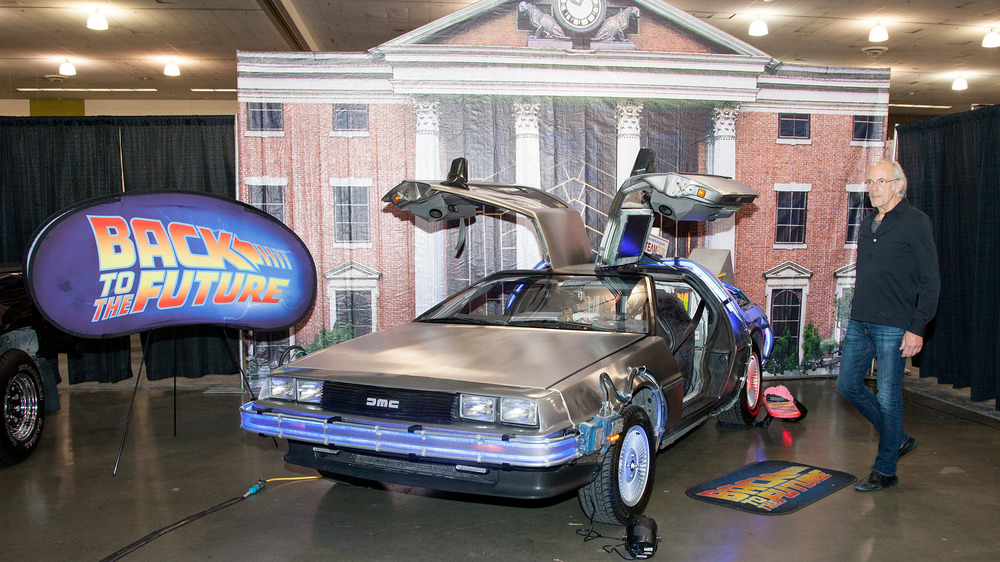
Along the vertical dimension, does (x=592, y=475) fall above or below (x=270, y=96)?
below

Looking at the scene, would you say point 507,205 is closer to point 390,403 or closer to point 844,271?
point 390,403

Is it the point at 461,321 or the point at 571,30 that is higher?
the point at 571,30

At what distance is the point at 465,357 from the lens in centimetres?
384

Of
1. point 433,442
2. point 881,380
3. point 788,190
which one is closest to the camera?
point 433,442

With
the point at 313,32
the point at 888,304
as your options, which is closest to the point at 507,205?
the point at 888,304

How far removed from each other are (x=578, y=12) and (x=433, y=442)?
555 centimetres

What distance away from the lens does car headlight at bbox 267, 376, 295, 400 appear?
152 inches

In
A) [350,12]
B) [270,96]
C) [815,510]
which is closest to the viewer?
[815,510]

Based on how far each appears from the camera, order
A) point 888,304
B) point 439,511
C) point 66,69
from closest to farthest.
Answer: point 439,511 < point 888,304 < point 66,69

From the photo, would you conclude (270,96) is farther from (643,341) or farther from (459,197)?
(643,341)

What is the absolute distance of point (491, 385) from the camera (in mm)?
3418

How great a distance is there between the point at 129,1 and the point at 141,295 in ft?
21.2

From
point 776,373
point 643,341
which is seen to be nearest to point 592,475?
point 643,341

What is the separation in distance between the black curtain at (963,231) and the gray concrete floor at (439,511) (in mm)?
1307
